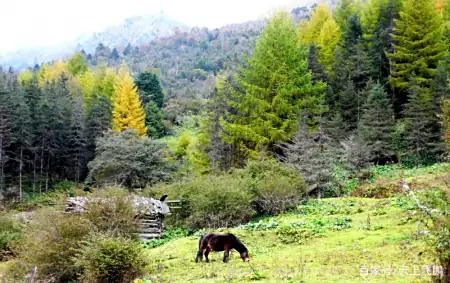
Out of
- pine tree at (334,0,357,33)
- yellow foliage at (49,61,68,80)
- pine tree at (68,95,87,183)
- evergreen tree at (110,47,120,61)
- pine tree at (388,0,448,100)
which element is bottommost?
pine tree at (68,95,87,183)

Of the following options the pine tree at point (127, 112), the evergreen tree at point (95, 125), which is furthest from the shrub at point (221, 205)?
the evergreen tree at point (95, 125)

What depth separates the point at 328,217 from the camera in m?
16.3

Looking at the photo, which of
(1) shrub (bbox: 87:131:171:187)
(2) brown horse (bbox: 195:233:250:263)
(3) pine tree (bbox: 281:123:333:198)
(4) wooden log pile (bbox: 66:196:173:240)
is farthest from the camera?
(1) shrub (bbox: 87:131:171:187)

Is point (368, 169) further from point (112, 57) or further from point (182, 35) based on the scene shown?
point (182, 35)

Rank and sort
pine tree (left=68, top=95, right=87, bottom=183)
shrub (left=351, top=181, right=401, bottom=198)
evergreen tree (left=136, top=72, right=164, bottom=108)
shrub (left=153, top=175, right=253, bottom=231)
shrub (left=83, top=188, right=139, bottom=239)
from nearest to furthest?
shrub (left=83, top=188, right=139, bottom=239) < shrub (left=153, top=175, right=253, bottom=231) < shrub (left=351, top=181, right=401, bottom=198) < pine tree (left=68, top=95, right=87, bottom=183) < evergreen tree (left=136, top=72, right=164, bottom=108)

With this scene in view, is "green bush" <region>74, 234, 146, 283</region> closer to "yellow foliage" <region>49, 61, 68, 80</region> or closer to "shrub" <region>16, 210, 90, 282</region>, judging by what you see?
"shrub" <region>16, 210, 90, 282</region>

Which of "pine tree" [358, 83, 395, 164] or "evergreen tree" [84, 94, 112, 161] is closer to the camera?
"pine tree" [358, 83, 395, 164]

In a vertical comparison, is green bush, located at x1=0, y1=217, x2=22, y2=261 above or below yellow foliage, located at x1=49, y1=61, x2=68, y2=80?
below

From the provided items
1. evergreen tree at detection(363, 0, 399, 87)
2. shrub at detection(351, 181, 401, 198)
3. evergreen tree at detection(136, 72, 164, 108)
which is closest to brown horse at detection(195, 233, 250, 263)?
shrub at detection(351, 181, 401, 198)

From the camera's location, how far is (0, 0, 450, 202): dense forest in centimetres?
2812

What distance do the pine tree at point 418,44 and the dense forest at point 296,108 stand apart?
0.34 ft

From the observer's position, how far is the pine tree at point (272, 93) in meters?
28.7

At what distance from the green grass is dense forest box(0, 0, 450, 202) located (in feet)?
21.8

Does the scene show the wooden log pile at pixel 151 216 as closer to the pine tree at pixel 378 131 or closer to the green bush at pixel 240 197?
the green bush at pixel 240 197
